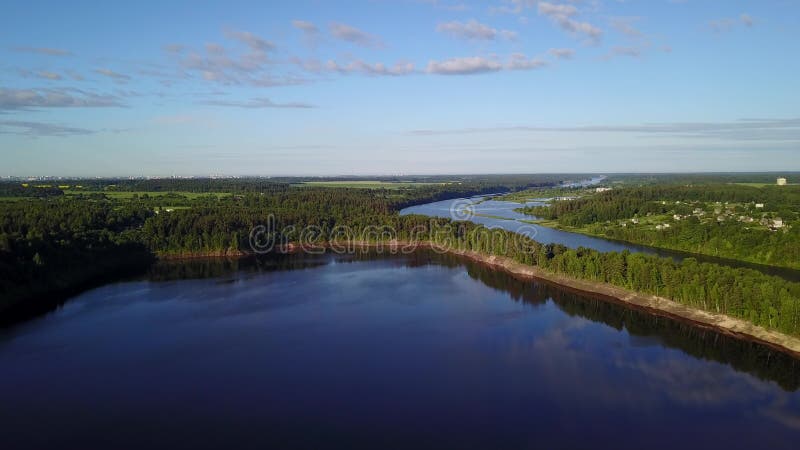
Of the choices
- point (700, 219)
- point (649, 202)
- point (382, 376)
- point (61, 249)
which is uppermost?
point (649, 202)

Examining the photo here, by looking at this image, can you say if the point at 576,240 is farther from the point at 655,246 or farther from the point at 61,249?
the point at 61,249

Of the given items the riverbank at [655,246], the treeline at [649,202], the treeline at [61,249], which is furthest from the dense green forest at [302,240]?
the riverbank at [655,246]

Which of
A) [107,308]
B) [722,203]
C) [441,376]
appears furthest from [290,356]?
[722,203]

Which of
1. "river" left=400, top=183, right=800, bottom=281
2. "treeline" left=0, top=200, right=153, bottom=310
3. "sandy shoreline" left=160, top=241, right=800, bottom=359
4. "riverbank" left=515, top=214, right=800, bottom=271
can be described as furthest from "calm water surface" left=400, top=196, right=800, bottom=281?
"treeline" left=0, top=200, right=153, bottom=310

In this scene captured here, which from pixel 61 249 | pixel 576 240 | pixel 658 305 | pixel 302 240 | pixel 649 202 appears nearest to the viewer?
pixel 658 305

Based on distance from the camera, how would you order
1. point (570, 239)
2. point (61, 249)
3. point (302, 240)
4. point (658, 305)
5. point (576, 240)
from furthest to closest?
point (302, 240), point (570, 239), point (576, 240), point (61, 249), point (658, 305)

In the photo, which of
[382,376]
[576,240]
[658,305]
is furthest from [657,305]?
[576,240]

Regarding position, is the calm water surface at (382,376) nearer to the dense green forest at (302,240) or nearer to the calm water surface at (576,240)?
the dense green forest at (302,240)

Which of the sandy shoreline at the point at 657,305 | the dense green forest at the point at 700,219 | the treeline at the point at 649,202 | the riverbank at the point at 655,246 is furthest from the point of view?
the treeline at the point at 649,202
